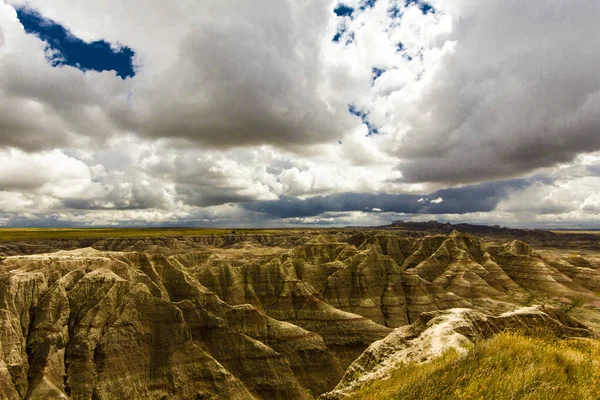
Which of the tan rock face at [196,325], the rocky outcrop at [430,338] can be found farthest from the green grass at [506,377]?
the tan rock face at [196,325]

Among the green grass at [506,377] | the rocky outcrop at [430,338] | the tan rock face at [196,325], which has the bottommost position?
the tan rock face at [196,325]

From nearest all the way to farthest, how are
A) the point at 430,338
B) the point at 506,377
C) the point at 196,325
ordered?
the point at 506,377 < the point at 430,338 < the point at 196,325

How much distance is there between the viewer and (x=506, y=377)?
30.8 ft

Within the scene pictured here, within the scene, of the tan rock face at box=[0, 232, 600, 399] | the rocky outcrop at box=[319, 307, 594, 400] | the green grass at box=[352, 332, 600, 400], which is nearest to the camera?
the green grass at box=[352, 332, 600, 400]

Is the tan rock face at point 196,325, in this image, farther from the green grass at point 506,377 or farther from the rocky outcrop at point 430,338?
the green grass at point 506,377

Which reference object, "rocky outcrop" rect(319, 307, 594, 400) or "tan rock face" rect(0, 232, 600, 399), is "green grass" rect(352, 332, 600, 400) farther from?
"tan rock face" rect(0, 232, 600, 399)

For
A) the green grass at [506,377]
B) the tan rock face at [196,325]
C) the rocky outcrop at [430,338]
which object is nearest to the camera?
the green grass at [506,377]

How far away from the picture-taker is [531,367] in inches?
388

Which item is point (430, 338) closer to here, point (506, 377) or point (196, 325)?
point (506, 377)

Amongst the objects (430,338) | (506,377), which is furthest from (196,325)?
(506,377)

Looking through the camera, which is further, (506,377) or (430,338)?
(430,338)

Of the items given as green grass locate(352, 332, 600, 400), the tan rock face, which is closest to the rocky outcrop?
the tan rock face

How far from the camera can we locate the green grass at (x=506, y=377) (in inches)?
354

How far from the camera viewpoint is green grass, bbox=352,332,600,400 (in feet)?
29.5
